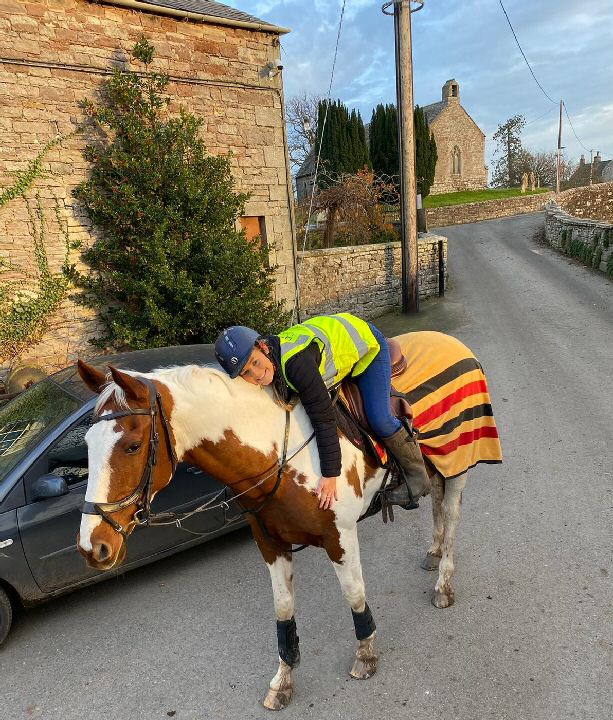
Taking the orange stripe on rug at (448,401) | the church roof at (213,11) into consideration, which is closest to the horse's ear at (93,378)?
the orange stripe on rug at (448,401)

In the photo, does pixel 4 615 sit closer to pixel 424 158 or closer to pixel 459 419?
pixel 459 419

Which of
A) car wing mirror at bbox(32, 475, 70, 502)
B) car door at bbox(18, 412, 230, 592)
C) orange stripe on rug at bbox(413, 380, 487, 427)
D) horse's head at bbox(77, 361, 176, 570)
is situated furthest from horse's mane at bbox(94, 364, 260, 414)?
car door at bbox(18, 412, 230, 592)

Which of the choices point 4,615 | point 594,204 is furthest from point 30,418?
point 594,204

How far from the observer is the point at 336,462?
8.34 feet

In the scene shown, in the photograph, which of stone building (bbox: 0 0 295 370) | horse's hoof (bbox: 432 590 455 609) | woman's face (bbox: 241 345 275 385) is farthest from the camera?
stone building (bbox: 0 0 295 370)

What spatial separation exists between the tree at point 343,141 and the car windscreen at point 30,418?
936 inches

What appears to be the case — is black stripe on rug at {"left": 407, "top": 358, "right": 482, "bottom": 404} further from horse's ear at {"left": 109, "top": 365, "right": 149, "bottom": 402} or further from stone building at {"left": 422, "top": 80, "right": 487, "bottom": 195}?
stone building at {"left": 422, "top": 80, "right": 487, "bottom": 195}

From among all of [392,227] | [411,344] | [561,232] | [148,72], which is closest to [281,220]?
[148,72]

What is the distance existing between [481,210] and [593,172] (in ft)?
101

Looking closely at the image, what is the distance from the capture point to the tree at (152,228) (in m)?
8.48

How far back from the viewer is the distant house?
171ft

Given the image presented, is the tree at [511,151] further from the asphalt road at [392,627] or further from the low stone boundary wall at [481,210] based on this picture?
the asphalt road at [392,627]

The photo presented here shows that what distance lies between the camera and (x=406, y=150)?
1172cm

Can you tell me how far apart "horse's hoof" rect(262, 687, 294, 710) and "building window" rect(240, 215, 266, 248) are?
29.7ft
